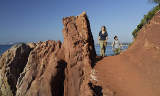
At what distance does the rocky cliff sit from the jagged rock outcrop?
8.58 ft

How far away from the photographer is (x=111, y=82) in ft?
23.5

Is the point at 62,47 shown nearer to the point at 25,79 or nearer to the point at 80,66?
the point at 80,66

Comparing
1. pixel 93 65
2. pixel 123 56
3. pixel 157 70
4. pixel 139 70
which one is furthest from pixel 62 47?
pixel 157 70

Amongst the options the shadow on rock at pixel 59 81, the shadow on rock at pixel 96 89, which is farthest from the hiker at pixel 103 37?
the shadow on rock at pixel 96 89

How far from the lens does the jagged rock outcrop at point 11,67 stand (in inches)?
443

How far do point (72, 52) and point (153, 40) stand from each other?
3698 mm

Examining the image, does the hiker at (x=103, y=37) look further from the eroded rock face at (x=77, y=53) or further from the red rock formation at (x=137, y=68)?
the red rock formation at (x=137, y=68)

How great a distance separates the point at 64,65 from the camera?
27.4 feet

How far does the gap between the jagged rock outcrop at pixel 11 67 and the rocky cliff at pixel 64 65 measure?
262 centimetres

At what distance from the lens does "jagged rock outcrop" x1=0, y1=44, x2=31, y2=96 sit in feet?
36.9

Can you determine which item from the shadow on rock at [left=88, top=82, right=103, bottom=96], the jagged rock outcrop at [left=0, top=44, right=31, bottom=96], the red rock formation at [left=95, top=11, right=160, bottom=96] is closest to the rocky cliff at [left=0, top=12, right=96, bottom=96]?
the shadow on rock at [left=88, top=82, right=103, bottom=96]

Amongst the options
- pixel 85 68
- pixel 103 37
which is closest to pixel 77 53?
pixel 85 68

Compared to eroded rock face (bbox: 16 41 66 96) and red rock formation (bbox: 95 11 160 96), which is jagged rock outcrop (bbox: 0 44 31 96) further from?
red rock formation (bbox: 95 11 160 96)

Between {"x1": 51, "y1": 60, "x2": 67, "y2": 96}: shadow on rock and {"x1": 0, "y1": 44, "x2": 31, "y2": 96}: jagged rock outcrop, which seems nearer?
{"x1": 51, "y1": 60, "x2": 67, "y2": 96}: shadow on rock
